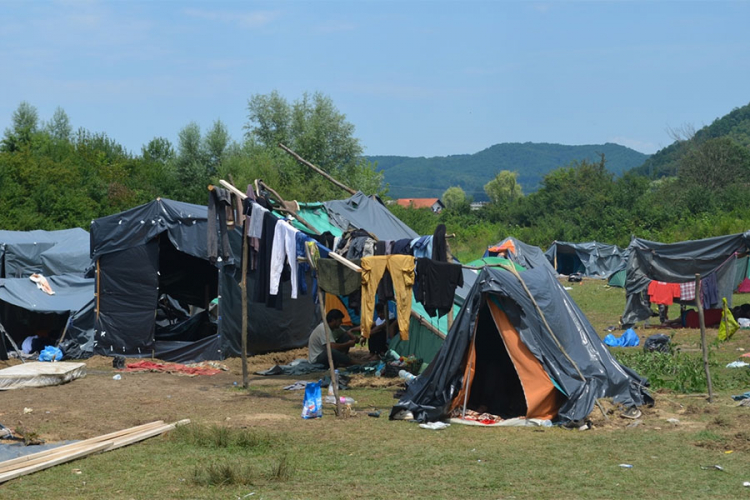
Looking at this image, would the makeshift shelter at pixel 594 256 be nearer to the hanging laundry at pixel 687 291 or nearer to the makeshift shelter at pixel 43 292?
the hanging laundry at pixel 687 291

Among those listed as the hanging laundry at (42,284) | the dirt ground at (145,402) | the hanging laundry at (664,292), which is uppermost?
the hanging laundry at (42,284)

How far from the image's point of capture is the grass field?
705 cm

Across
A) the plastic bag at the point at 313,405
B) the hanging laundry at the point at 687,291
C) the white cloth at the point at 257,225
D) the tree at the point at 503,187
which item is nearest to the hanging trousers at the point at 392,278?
the plastic bag at the point at 313,405

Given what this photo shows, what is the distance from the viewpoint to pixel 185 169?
4800 centimetres

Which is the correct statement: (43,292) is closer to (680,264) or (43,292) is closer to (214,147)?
(680,264)

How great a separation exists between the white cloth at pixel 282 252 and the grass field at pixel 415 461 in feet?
7.27

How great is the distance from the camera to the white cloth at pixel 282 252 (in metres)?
12.2

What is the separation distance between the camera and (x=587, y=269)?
4097cm

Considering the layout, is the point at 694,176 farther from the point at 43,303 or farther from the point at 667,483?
the point at 667,483

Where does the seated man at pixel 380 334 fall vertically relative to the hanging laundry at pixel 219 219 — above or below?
below

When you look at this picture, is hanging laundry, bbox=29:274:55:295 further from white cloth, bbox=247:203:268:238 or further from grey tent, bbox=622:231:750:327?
grey tent, bbox=622:231:750:327

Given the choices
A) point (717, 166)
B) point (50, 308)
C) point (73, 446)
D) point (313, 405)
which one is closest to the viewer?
point (73, 446)

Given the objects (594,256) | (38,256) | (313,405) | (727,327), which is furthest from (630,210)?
(313,405)

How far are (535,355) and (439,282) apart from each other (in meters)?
1.90
